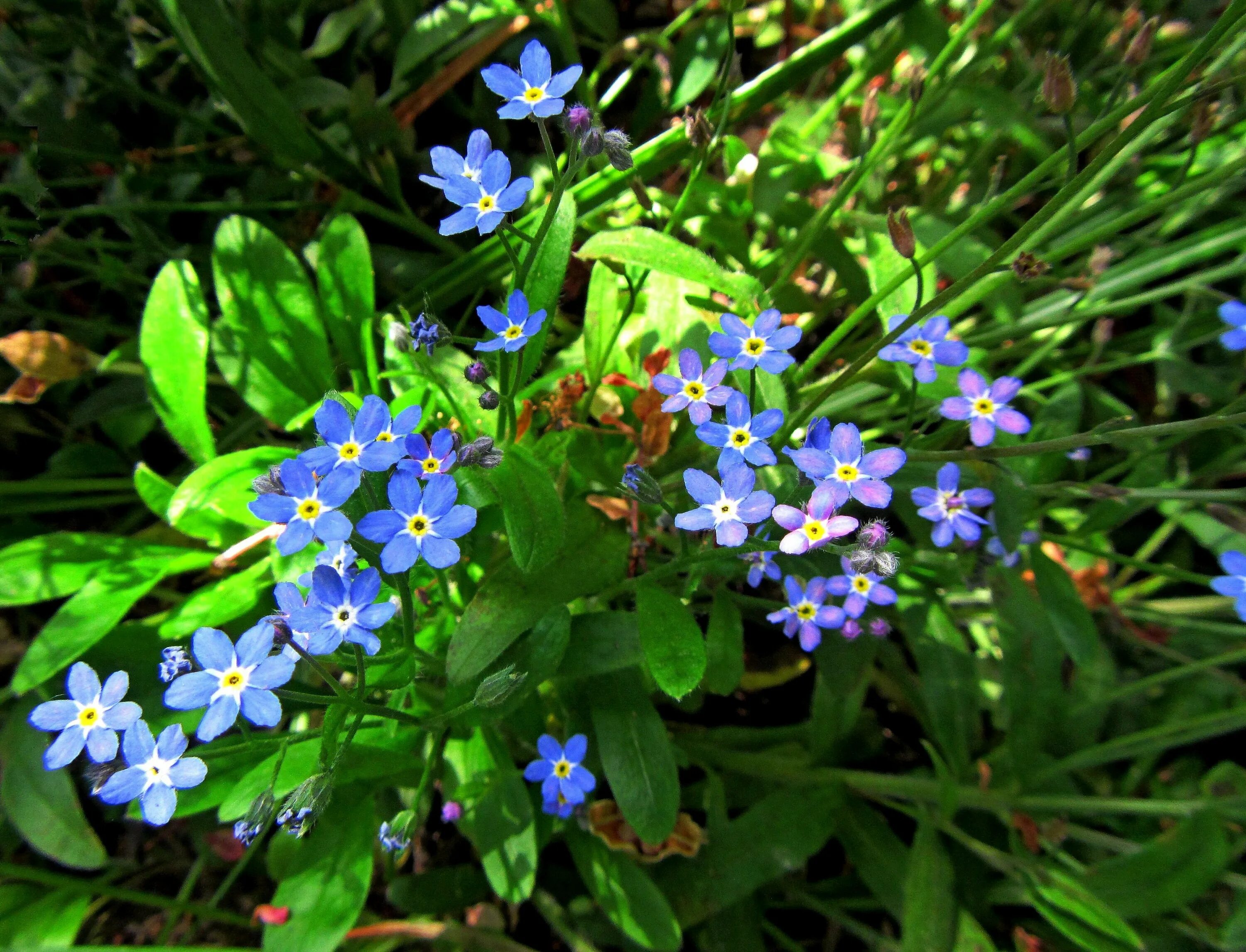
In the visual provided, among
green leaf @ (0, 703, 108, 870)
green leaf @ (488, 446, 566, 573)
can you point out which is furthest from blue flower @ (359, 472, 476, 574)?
green leaf @ (0, 703, 108, 870)

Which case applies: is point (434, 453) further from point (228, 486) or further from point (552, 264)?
point (228, 486)

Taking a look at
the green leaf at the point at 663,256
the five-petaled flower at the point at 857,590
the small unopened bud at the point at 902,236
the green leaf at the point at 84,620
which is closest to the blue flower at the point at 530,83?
the green leaf at the point at 663,256

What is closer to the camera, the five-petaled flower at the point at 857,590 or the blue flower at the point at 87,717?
the blue flower at the point at 87,717

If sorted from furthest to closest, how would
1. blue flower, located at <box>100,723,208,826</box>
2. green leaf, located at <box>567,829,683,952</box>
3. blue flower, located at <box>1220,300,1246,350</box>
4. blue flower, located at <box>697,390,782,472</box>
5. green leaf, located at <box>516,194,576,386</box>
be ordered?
green leaf, located at <box>567,829,683,952</box>, blue flower, located at <box>1220,300,1246,350</box>, green leaf, located at <box>516,194,576,386</box>, blue flower, located at <box>697,390,782,472</box>, blue flower, located at <box>100,723,208,826</box>

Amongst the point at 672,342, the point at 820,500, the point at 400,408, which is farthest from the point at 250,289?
the point at 820,500

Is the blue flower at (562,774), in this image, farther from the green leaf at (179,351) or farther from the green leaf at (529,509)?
the green leaf at (179,351)

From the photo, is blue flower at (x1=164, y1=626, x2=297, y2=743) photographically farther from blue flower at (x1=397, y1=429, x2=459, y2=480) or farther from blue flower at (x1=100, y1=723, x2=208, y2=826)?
blue flower at (x1=397, y1=429, x2=459, y2=480)
